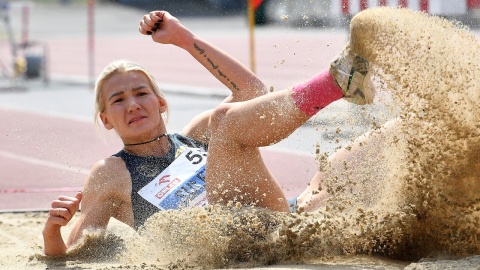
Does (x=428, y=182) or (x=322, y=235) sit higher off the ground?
(x=428, y=182)

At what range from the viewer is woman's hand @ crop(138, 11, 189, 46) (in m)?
4.46

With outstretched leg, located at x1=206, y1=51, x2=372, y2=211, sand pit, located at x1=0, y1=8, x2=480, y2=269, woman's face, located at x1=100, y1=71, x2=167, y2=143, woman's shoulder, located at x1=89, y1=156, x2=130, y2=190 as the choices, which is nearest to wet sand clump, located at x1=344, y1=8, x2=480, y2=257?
sand pit, located at x1=0, y1=8, x2=480, y2=269

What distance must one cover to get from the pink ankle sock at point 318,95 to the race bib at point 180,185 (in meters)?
0.76

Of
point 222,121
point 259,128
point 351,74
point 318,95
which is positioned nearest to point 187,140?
point 222,121

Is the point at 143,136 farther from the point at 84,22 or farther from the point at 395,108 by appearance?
the point at 84,22

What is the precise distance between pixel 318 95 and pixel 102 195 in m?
1.17

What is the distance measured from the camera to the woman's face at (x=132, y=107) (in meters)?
4.23

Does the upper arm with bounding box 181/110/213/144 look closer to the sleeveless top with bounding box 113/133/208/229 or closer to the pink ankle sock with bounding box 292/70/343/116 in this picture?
the sleeveless top with bounding box 113/133/208/229

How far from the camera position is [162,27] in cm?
449

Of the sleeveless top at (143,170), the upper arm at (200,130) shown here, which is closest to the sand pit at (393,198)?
the sleeveless top at (143,170)

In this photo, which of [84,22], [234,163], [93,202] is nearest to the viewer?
[234,163]

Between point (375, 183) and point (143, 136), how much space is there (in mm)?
1139

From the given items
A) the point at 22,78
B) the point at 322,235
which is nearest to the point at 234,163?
the point at 322,235

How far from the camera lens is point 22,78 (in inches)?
666
